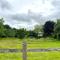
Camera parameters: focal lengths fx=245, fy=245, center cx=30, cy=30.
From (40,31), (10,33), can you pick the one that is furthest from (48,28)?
(10,33)

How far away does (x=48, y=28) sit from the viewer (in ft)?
310

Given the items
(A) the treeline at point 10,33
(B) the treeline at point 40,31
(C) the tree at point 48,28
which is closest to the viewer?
(A) the treeline at point 10,33

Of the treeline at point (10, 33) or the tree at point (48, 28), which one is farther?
the tree at point (48, 28)

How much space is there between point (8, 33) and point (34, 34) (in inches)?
701

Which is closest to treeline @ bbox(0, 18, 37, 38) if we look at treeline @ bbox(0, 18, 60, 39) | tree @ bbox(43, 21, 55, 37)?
treeline @ bbox(0, 18, 60, 39)

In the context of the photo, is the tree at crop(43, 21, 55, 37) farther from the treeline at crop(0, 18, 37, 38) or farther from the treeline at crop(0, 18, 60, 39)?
the treeline at crop(0, 18, 37, 38)

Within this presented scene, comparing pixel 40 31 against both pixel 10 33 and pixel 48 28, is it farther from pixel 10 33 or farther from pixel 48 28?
pixel 10 33

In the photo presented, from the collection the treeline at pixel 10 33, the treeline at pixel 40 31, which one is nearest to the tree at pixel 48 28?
the treeline at pixel 40 31

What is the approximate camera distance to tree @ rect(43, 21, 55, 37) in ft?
305

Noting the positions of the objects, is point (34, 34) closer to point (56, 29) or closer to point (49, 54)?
point (56, 29)

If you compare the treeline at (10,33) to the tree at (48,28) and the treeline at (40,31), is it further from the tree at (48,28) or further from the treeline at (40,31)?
A: the tree at (48,28)

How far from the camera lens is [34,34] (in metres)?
85.3

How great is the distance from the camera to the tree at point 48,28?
9299cm

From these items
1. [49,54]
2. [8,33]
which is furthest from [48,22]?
[49,54]
